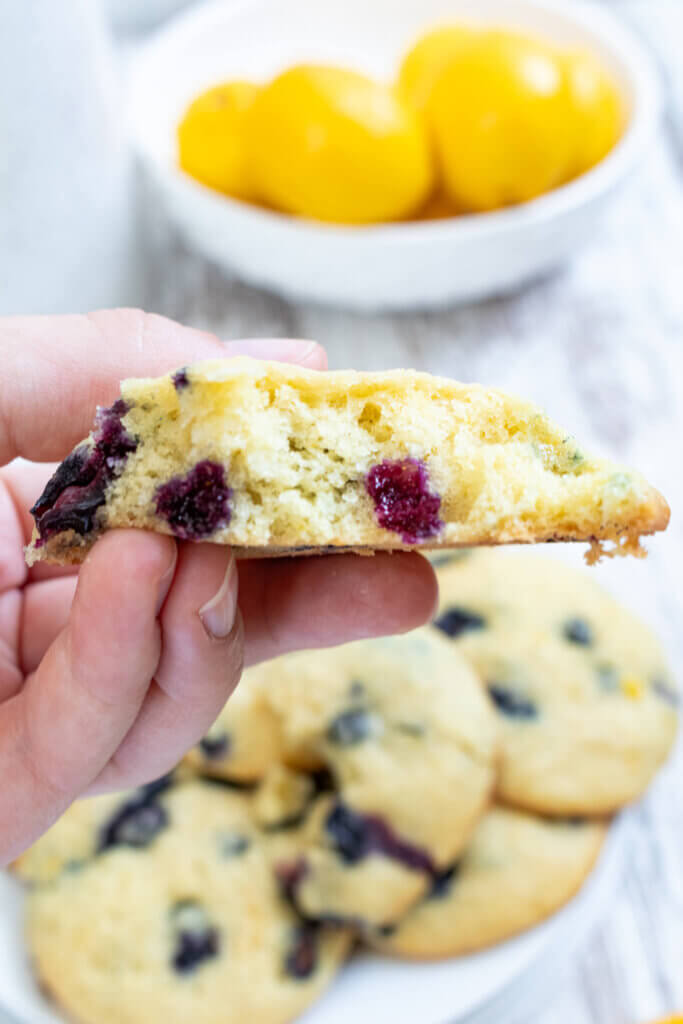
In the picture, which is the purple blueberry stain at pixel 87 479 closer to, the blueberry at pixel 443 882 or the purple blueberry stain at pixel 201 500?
the purple blueberry stain at pixel 201 500

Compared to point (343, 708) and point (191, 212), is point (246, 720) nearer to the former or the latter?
point (343, 708)

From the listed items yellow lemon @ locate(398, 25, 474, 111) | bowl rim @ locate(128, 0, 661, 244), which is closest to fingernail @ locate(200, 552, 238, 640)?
bowl rim @ locate(128, 0, 661, 244)

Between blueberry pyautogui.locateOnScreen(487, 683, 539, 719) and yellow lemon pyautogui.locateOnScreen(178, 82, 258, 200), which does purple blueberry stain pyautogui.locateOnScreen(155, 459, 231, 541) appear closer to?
blueberry pyautogui.locateOnScreen(487, 683, 539, 719)

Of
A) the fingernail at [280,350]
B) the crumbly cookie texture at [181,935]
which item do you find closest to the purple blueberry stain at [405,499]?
the fingernail at [280,350]

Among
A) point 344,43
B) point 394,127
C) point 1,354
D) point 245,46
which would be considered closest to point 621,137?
point 394,127

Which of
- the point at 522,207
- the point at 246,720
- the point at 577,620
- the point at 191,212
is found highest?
the point at 522,207

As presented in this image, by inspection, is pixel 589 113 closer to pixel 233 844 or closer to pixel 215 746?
pixel 215 746
